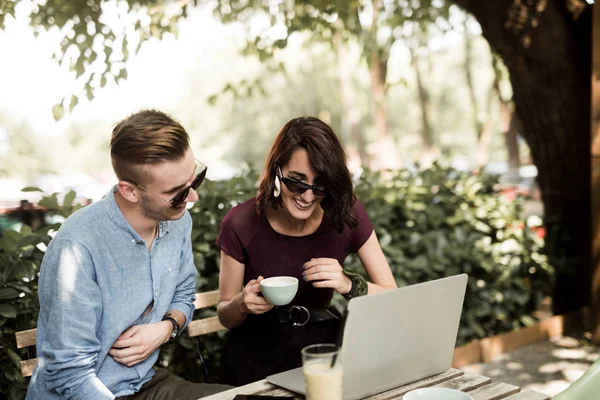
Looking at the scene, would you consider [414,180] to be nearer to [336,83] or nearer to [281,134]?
[281,134]

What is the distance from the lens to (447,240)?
498 centimetres

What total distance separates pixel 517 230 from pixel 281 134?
10.7 feet

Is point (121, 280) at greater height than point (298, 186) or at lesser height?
lesser

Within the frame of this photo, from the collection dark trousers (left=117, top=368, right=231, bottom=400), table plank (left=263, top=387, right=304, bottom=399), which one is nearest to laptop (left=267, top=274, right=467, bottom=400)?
table plank (left=263, top=387, right=304, bottom=399)

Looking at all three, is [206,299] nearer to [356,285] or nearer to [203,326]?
[203,326]

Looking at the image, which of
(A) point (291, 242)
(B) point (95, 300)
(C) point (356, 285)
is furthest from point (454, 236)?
(B) point (95, 300)

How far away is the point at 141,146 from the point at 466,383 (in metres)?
1.27

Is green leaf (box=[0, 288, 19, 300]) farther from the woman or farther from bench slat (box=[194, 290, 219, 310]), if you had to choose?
the woman

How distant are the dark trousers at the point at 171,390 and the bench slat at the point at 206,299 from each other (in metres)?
0.60

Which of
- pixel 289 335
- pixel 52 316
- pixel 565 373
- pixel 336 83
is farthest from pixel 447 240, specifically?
pixel 336 83

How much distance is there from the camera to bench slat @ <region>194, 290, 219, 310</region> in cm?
292

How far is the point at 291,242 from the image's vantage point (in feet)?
8.84

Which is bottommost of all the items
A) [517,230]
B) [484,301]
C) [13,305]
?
[484,301]

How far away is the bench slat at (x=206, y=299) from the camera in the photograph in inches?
115
